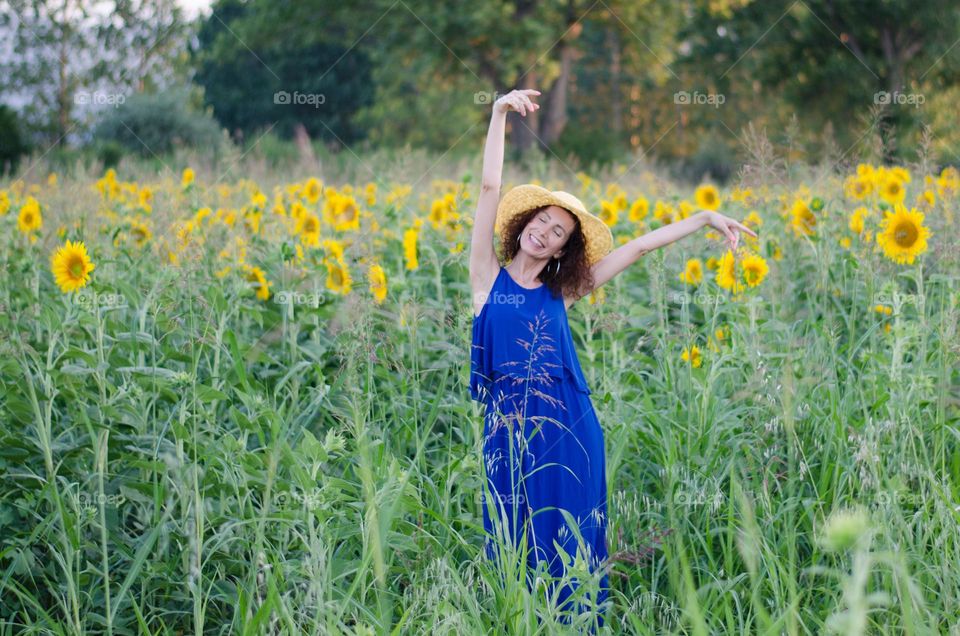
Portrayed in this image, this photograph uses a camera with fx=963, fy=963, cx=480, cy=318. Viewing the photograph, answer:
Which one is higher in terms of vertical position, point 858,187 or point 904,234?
point 858,187

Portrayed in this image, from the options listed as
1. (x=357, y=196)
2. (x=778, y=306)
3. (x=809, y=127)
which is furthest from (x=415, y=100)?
(x=778, y=306)

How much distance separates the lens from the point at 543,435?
102 inches

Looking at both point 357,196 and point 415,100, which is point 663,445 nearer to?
point 357,196

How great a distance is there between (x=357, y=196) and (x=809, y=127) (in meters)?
18.1

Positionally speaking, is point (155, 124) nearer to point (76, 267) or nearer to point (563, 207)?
point (76, 267)

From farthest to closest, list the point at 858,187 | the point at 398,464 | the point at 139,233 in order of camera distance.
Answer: the point at 139,233 < the point at 858,187 < the point at 398,464

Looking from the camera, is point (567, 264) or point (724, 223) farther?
point (567, 264)

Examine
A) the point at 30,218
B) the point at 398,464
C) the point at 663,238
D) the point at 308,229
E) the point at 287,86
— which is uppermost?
the point at 287,86

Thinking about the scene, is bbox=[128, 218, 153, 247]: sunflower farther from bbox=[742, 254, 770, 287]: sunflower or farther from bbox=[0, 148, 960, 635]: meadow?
bbox=[742, 254, 770, 287]: sunflower

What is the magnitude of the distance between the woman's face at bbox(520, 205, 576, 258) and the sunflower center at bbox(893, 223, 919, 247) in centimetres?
118

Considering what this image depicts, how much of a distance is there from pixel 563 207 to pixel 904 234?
4.13 ft

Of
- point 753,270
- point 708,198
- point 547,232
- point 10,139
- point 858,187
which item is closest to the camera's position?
point 547,232

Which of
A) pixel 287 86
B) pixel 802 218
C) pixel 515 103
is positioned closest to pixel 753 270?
pixel 802 218

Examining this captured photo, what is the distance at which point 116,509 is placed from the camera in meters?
2.48
